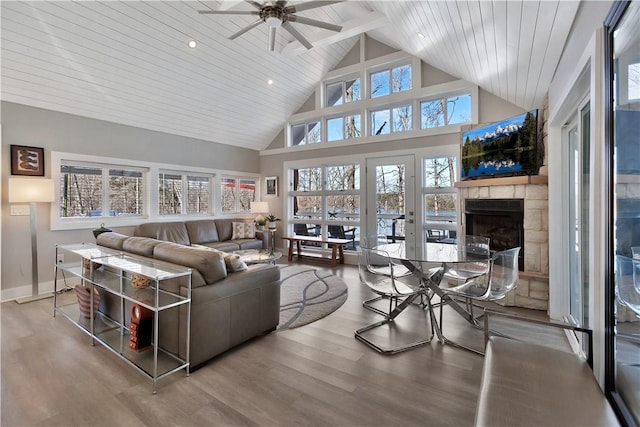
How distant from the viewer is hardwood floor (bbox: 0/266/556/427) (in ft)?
5.63

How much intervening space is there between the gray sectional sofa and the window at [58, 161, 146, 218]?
2.24 m

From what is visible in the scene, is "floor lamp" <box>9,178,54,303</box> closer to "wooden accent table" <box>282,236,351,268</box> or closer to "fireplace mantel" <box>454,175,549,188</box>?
"wooden accent table" <box>282,236,351,268</box>

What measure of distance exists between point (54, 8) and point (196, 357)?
4.05m

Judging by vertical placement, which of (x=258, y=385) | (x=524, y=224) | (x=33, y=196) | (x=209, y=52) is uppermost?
(x=209, y=52)

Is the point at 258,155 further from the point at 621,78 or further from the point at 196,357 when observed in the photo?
the point at 621,78

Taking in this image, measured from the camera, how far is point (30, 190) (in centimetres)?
375

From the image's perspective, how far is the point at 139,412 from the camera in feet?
5.76

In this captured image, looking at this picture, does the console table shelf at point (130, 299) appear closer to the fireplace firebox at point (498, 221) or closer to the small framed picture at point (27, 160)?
the small framed picture at point (27, 160)

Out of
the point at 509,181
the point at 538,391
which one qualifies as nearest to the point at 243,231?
the point at 509,181

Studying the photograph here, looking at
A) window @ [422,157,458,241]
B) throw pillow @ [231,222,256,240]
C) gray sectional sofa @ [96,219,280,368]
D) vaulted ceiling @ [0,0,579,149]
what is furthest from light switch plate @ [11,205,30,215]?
window @ [422,157,458,241]

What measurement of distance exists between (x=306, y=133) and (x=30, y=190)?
4885mm

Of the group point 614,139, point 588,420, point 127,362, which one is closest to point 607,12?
point 614,139

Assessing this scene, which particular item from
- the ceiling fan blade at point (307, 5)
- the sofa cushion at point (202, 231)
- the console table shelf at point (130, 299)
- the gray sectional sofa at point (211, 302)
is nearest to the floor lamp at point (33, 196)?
the console table shelf at point (130, 299)

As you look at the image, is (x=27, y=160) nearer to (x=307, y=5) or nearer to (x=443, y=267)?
(x=307, y=5)
